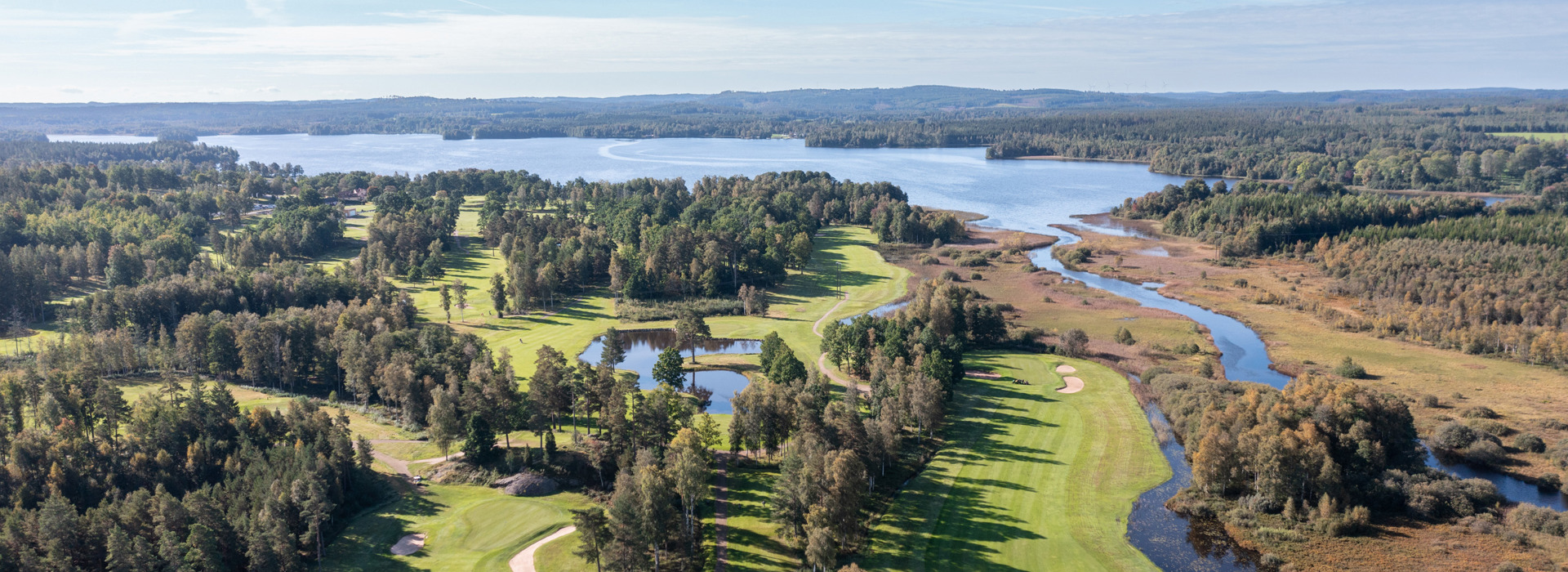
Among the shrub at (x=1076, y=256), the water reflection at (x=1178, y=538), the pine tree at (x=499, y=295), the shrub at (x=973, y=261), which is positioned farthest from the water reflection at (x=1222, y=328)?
the pine tree at (x=499, y=295)

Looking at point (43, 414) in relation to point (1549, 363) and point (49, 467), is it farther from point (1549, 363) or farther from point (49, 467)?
point (1549, 363)

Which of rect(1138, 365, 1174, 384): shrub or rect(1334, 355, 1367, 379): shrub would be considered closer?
rect(1138, 365, 1174, 384): shrub

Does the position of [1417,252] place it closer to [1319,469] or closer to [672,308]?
[1319,469]

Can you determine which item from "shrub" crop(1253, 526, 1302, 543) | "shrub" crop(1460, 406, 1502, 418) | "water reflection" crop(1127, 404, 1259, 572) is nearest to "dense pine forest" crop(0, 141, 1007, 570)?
"water reflection" crop(1127, 404, 1259, 572)

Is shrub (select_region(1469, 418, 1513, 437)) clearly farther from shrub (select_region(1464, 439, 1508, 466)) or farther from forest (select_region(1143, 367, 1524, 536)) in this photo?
forest (select_region(1143, 367, 1524, 536))

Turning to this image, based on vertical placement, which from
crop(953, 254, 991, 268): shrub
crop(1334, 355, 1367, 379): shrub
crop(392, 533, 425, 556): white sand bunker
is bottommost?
crop(392, 533, 425, 556): white sand bunker

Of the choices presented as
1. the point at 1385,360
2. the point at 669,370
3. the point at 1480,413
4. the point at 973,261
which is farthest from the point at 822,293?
the point at 1480,413

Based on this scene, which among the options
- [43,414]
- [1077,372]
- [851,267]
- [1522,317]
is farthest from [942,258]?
[43,414]

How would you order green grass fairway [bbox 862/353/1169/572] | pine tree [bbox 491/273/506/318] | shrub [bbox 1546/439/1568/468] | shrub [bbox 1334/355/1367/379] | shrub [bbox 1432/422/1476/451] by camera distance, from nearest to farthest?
green grass fairway [bbox 862/353/1169/572], shrub [bbox 1546/439/1568/468], shrub [bbox 1432/422/1476/451], shrub [bbox 1334/355/1367/379], pine tree [bbox 491/273/506/318]
